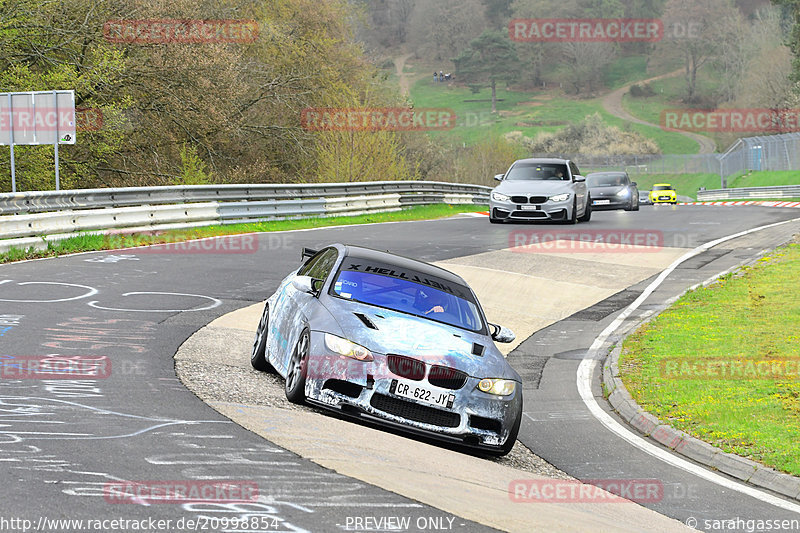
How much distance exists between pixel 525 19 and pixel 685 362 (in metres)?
176

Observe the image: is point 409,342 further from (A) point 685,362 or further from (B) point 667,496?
→ (A) point 685,362

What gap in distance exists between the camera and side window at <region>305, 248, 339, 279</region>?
973cm

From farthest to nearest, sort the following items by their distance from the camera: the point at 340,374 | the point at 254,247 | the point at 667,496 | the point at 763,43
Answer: the point at 763,43 → the point at 254,247 → the point at 340,374 → the point at 667,496

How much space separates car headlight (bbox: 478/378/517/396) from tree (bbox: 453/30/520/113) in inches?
6232

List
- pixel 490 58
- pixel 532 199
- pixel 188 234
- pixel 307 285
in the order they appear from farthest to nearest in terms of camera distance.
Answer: pixel 490 58 → pixel 532 199 → pixel 188 234 → pixel 307 285

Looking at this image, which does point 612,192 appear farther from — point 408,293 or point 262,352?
point 408,293

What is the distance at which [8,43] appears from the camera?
28.4 metres

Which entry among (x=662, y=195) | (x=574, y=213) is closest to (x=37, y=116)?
(x=574, y=213)

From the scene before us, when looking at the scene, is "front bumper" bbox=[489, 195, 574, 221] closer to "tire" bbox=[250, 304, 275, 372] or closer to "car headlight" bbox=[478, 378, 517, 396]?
"tire" bbox=[250, 304, 275, 372]

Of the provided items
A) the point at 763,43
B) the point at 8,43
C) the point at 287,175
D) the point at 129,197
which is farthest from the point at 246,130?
the point at 763,43

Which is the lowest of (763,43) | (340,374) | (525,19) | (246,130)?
(340,374)

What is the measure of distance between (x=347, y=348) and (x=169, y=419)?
154 cm

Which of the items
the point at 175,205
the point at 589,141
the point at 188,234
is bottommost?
the point at 188,234

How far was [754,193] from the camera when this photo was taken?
6072cm
